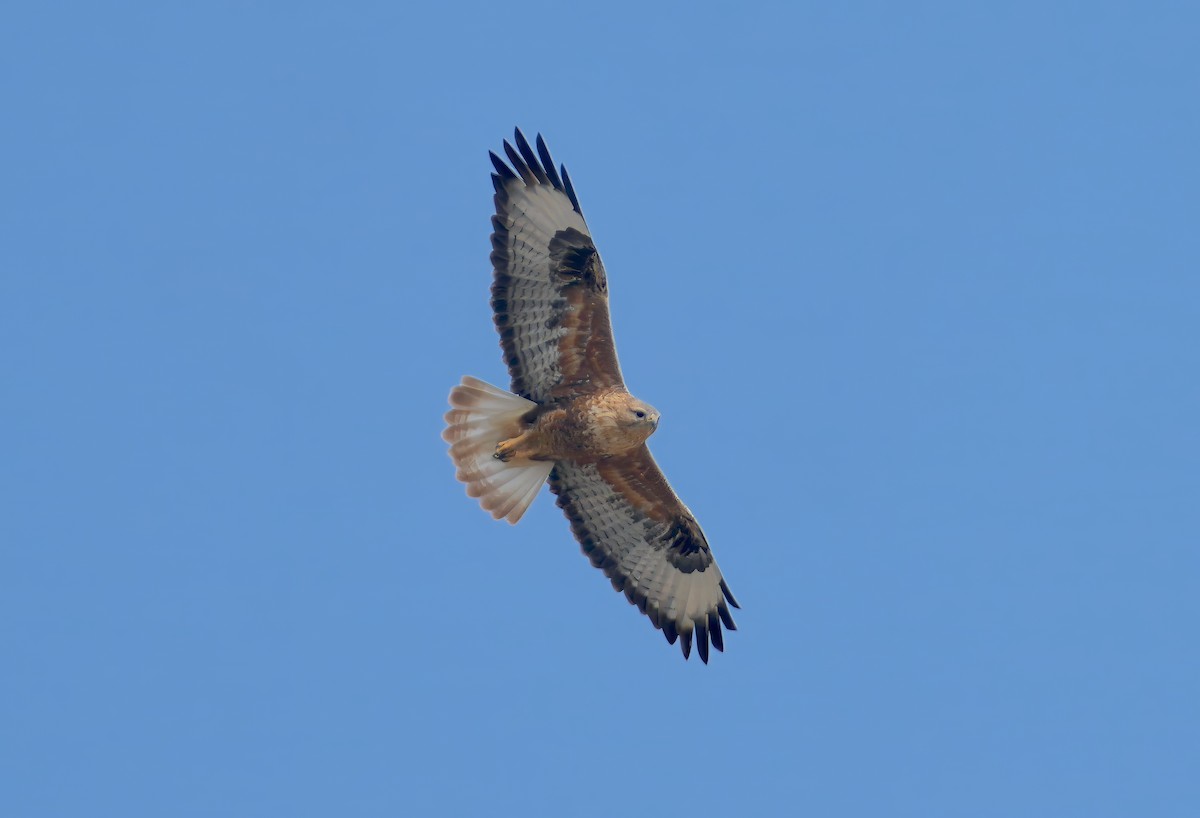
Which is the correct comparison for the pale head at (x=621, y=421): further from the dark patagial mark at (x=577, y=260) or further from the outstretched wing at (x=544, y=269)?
the dark patagial mark at (x=577, y=260)

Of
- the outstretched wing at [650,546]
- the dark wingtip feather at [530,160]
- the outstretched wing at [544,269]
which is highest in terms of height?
the dark wingtip feather at [530,160]

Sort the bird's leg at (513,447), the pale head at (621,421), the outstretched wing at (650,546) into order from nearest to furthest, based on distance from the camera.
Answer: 1. the pale head at (621,421)
2. the bird's leg at (513,447)
3. the outstretched wing at (650,546)

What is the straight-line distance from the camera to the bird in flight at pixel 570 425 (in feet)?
42.6

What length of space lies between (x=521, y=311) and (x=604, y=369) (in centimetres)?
75

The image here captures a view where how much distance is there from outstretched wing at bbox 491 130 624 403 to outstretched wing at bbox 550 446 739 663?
100cm

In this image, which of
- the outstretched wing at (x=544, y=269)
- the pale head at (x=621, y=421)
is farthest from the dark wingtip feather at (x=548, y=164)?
the pale head at (x=621, y=421)

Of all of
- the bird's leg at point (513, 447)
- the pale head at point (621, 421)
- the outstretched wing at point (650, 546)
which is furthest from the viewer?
the outstretched wing at point (650, 546)

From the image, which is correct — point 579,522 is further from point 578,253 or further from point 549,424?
point 578,253

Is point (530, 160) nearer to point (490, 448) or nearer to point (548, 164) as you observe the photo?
point (548, 164)

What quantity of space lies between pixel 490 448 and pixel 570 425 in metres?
0.78

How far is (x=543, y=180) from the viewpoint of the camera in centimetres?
1302

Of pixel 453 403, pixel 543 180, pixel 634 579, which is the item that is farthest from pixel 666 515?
pixel 543 180

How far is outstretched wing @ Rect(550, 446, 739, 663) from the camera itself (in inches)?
535

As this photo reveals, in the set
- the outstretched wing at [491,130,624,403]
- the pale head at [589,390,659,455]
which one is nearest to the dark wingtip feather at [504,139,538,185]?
the outstretched wing at [491,130,624,403]
